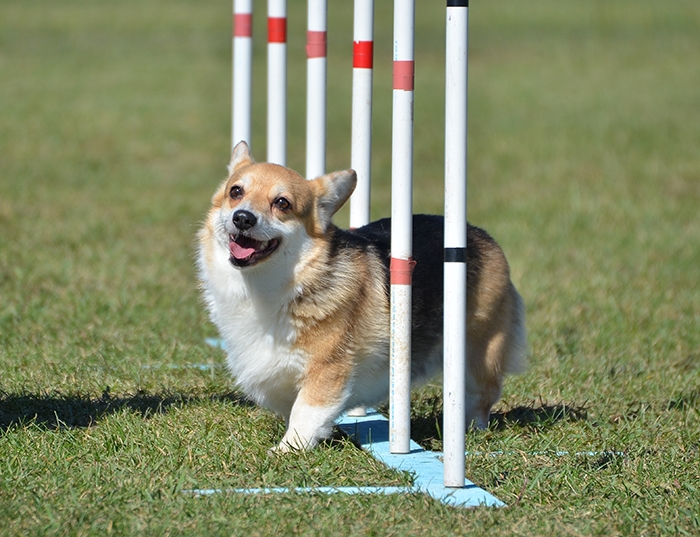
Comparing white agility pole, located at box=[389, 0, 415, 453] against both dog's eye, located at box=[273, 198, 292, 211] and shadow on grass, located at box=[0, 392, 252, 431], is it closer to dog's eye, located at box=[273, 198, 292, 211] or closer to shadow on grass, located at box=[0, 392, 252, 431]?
dog's eye, located at box=[273, 198, 292, 211]

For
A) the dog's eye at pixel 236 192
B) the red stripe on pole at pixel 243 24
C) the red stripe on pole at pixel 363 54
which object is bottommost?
the dog's eye at pixel 236 192

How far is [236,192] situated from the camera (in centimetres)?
429

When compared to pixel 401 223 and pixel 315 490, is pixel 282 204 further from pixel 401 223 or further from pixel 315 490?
pixel 315 490

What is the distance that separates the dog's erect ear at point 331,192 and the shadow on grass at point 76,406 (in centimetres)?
102

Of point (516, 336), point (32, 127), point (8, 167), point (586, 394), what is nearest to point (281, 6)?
point (516, 336)

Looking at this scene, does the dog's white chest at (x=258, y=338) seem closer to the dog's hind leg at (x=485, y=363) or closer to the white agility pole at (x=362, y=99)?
the white agility pole at (x=362, y=99)

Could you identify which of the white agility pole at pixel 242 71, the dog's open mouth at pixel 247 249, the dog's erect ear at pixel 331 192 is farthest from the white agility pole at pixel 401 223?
the white agility pole at pixel 242 71

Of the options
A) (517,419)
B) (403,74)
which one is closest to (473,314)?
(517,419)

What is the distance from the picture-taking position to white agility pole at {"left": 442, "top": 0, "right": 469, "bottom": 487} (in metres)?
3.70

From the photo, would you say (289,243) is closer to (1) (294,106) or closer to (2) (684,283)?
(2) (684,283)

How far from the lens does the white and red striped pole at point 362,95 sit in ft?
14.9

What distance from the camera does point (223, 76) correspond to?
18.1 m

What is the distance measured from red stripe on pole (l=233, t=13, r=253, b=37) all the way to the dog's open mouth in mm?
2097

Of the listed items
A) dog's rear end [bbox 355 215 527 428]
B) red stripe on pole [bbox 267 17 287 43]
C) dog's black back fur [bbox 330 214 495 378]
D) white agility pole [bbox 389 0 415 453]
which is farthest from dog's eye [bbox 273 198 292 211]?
red stripe on pole [bbox 267 17 287 43]
